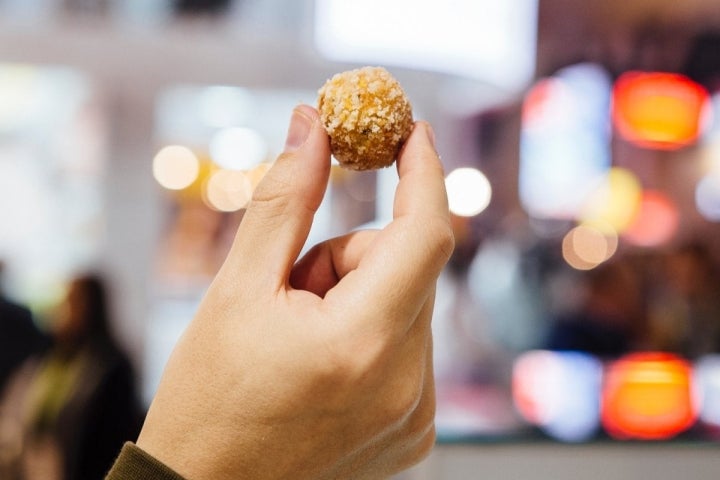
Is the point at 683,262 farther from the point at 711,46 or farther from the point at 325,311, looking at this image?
the point at 325,311

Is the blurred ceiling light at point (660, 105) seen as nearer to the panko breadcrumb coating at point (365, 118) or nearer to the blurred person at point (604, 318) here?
the blurred person at point (604, 318)

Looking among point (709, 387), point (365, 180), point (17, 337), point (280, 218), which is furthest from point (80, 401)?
point (709, 387)

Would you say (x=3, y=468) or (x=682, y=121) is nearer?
(x=3, y=468)

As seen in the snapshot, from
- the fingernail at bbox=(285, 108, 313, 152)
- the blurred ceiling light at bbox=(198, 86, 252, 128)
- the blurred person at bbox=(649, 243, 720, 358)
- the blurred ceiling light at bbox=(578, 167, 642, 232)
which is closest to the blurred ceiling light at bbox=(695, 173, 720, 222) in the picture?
the blurred ceiling light at bbox=(578, 167, 642, 232)

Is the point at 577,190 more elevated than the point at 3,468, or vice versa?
the point at 577,190

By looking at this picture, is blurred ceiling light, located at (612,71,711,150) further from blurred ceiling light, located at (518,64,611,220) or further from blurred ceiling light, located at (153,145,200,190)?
blurred ceiling light, located at (153,145,200,190)

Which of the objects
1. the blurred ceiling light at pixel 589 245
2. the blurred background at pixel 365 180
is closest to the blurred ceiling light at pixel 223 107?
the blurred background at pixel 365 180

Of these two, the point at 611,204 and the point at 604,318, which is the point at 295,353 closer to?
the point at 604,318

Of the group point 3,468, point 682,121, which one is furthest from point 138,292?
point 682,121
